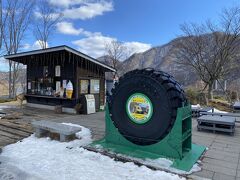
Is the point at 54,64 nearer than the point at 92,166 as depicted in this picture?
No

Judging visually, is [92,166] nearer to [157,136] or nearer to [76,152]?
[76,152]

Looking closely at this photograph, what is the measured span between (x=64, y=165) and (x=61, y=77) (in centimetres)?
722

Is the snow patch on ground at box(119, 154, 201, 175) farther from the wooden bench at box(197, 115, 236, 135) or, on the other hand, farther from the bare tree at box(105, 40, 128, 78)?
the bare tree at box(105, 40, 128, 78)

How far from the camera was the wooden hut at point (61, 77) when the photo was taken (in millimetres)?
9578

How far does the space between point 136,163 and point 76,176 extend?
103 centimetres

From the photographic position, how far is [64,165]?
11.2 feet

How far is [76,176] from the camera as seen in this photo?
3.01m

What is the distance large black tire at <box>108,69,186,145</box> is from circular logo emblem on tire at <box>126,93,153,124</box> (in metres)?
0.06

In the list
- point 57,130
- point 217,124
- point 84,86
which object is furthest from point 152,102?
point 84,86

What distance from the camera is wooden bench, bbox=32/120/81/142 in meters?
4.61

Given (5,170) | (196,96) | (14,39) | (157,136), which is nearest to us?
(5,170)

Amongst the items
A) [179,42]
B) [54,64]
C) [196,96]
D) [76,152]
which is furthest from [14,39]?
[76,152]

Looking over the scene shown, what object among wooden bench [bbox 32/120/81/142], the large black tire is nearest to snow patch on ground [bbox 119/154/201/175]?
the large black tire

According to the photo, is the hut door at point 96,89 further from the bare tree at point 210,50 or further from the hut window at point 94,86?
the bare tree at point 210,50
